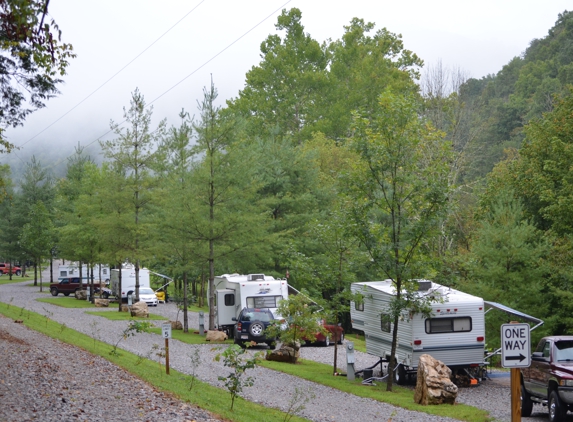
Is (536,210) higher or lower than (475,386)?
higher

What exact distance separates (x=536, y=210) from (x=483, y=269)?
7.43 m

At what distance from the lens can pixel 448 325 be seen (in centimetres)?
2062

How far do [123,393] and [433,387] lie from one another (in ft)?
25.8

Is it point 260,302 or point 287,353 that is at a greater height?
point 260,302

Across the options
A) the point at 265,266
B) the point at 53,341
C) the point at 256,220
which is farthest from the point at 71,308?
the point at 53,341

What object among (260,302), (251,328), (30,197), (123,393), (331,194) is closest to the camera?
(123,393)

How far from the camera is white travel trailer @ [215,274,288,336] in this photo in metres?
31.0

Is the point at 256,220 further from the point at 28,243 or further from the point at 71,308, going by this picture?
the point at 28,243

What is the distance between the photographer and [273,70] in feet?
209

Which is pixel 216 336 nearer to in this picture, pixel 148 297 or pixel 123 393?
pixel 123 393

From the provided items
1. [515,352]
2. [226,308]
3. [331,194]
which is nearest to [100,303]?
[331,194]

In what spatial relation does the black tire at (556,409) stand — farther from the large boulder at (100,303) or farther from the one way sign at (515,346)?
the large boulder at (100,303)

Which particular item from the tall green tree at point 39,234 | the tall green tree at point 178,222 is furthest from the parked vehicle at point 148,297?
the tall green tree at point 178,222

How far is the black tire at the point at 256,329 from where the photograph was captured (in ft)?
92.5
